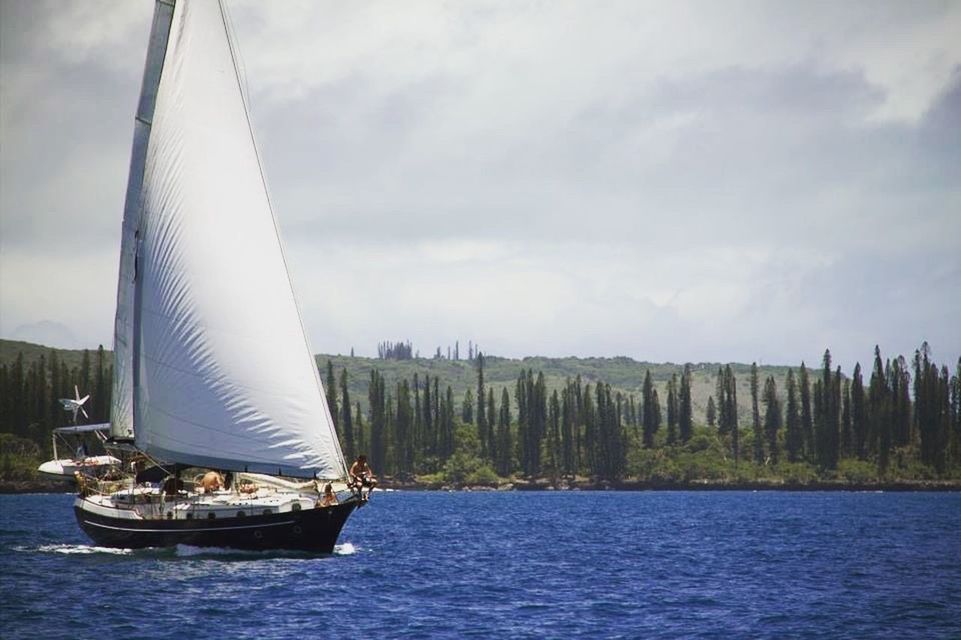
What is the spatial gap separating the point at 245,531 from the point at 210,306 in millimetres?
9308

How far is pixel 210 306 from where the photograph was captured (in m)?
47.3

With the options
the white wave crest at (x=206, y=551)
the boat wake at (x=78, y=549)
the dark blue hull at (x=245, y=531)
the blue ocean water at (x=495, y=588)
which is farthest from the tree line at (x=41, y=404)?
the white wave crest at (x=206, y=551)

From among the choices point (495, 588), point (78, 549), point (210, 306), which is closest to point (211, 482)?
point (210, 306)

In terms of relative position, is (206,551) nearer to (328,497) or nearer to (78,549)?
(328,497)

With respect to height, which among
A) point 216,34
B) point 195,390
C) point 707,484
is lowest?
point 707,484

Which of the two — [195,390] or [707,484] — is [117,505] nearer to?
[195,390]

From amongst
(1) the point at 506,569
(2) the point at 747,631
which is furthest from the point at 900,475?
(2) the point at 747,631

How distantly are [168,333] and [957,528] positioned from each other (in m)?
57.0

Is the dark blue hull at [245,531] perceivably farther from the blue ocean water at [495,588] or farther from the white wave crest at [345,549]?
the white wave crest at [345,549]

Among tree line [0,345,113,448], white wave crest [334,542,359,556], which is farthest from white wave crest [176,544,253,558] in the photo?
tree line [0,345,113,448]

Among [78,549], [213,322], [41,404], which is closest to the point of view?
[213,322]

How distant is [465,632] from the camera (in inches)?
1313

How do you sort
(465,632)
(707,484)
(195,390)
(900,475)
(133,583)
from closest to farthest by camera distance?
(465,632), (133,583), (195,390), (900,475), (707,484)

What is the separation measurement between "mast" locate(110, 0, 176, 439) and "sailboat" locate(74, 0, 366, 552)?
0.10 m
